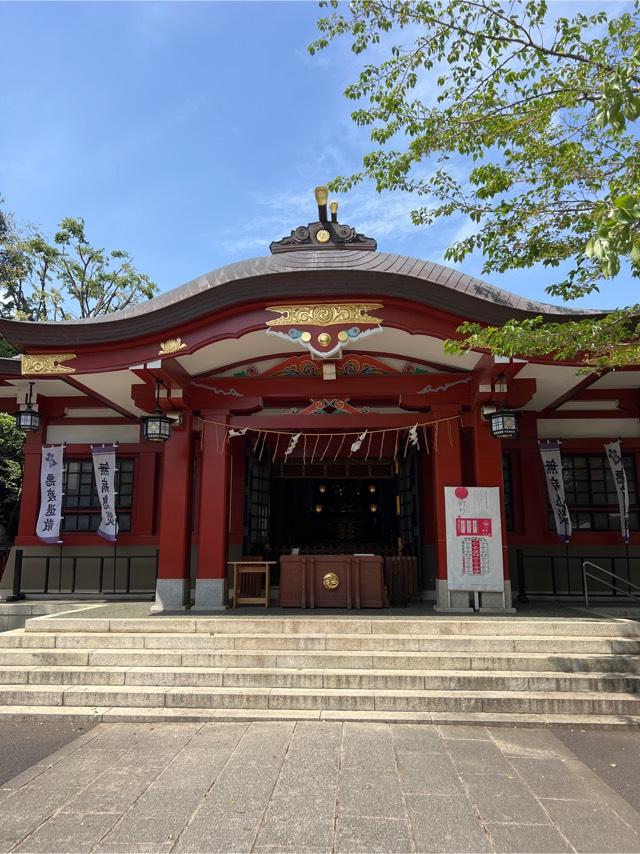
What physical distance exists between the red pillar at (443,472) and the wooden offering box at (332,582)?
0.95 meters

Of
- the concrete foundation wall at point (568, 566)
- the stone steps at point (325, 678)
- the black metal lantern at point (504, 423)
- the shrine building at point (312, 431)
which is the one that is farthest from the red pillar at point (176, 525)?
the concrete foundation wall at point (568, 566)

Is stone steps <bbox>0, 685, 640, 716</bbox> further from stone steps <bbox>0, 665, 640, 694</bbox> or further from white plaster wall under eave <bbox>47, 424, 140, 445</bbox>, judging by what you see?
white plaster wall under eave <bbox>47, 424, 140, 445</bbox>

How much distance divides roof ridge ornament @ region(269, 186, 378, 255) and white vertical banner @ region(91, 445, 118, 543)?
5.24 meters

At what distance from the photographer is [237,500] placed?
1159cm

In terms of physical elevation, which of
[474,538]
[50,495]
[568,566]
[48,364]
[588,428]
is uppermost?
[48,364]

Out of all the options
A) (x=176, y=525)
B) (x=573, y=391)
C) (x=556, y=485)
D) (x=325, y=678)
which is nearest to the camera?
(x=325, y=678)

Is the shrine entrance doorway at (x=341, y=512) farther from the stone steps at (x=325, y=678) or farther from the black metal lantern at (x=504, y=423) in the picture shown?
the stone steps at (x=325, y=678)

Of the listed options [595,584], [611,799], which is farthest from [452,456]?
[611,799]

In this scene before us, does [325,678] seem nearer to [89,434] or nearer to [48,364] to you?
[48,364]

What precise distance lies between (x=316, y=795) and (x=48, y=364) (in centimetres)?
735

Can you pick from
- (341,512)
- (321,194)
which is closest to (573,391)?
(321,194)

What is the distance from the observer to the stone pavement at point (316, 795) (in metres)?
3.32

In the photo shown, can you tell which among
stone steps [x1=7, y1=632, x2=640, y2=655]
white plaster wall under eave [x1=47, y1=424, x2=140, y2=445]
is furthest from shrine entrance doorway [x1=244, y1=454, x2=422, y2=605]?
stone steps [x1=7, y1=632, x2=640, y2=655]

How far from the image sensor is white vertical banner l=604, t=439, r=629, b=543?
35.0 feet
